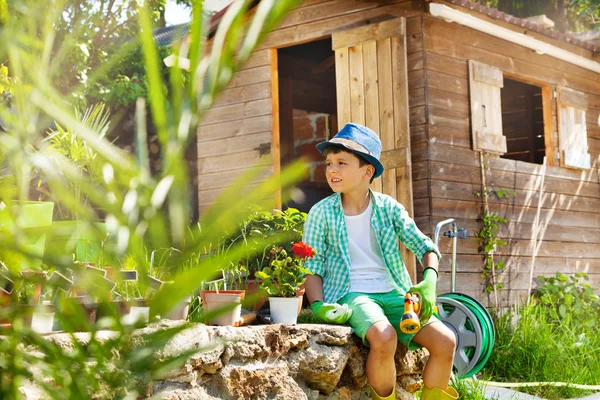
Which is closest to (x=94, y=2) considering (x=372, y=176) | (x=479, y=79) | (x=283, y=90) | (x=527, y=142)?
(x=372, y=176)

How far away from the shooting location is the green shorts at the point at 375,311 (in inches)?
128

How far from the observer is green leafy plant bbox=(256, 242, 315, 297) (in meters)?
3.35

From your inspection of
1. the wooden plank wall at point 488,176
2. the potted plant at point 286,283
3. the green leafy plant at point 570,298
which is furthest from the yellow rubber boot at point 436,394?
the green leafy plant at point 570,298

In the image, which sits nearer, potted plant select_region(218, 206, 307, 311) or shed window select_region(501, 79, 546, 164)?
potted plant select_region(218, 206, 307, 311)

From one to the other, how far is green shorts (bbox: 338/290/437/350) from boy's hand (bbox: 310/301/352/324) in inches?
1.6

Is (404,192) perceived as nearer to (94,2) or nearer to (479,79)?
(479,79)


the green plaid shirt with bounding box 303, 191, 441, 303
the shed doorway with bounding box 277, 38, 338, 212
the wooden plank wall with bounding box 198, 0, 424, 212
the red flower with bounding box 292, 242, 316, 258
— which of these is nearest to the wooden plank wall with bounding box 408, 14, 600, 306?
the wooden plank wall with bounding box 198, 0, 424, 212

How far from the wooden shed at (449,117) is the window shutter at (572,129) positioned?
2 cm

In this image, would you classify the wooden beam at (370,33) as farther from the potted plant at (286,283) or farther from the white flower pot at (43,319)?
the white flower pot at (43,319)

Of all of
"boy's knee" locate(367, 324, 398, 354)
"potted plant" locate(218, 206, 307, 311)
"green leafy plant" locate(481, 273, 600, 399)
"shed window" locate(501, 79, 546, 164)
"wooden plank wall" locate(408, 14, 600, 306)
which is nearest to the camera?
"boy's knee" locate(367, 324, 398, 354)

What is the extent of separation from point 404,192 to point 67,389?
5.88 meters

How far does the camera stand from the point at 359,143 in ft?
11.8

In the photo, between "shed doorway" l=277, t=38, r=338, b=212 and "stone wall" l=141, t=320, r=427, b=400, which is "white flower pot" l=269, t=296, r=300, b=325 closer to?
"stone wall" l=141, t=320, r=427, b=400

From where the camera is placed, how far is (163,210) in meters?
0.27
